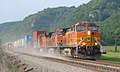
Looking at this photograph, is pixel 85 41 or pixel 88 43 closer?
pixel 88 43

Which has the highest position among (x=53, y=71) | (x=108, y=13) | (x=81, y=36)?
(x=108, y=13)

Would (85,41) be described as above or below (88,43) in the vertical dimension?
above

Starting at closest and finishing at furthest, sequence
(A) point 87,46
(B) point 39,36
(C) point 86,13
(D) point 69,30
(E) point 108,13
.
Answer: (A) point 87,46
(D) point 69,30
(B) point 39,36
(E) point 108,13
(C) point 86,13

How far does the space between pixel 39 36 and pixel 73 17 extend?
12557 cm

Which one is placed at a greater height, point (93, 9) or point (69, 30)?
point (93, 9)

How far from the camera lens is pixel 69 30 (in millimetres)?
35375

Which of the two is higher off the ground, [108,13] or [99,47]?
Result: [108,13]

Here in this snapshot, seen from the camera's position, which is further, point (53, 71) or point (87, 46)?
point (87, 46)

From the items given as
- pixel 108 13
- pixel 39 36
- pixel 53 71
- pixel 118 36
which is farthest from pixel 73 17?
pixel 53 71

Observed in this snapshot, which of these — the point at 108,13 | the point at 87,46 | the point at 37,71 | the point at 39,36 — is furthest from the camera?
the point at 108,13

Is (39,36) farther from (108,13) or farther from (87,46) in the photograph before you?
(108,13)

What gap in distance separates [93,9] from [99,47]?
14442 cm

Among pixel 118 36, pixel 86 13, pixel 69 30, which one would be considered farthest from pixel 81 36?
pixel 86 13

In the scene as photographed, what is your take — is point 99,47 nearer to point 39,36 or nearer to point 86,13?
point 39,36
